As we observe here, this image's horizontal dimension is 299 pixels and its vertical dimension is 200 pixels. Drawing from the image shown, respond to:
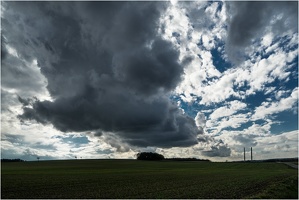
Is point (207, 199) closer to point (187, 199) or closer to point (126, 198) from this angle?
point (187, 199)

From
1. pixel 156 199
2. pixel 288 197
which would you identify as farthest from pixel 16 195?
pixel 288 197

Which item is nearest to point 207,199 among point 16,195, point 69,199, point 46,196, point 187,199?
point 187,199

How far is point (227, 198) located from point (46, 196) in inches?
754

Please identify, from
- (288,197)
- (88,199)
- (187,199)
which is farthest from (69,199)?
(288,197)

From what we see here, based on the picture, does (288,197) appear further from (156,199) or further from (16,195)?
(16,195)

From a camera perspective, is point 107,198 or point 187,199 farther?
point 107,198

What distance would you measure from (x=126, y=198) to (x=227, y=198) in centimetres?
981

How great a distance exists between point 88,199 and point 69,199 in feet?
6.27

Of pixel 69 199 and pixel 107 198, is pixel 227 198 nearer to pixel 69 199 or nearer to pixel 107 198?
pixel 107 198

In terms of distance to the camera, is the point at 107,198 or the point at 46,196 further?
the point at 46,196

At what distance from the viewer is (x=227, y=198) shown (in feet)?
93.8

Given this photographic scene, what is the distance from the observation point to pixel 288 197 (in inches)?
1056

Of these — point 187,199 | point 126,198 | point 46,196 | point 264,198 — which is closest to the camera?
point 264,198

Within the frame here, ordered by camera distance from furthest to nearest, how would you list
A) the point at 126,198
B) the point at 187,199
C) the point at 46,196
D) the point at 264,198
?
the point at 46,196 → the point at 126,198 → the point at 187,199 → the point at 264,198
